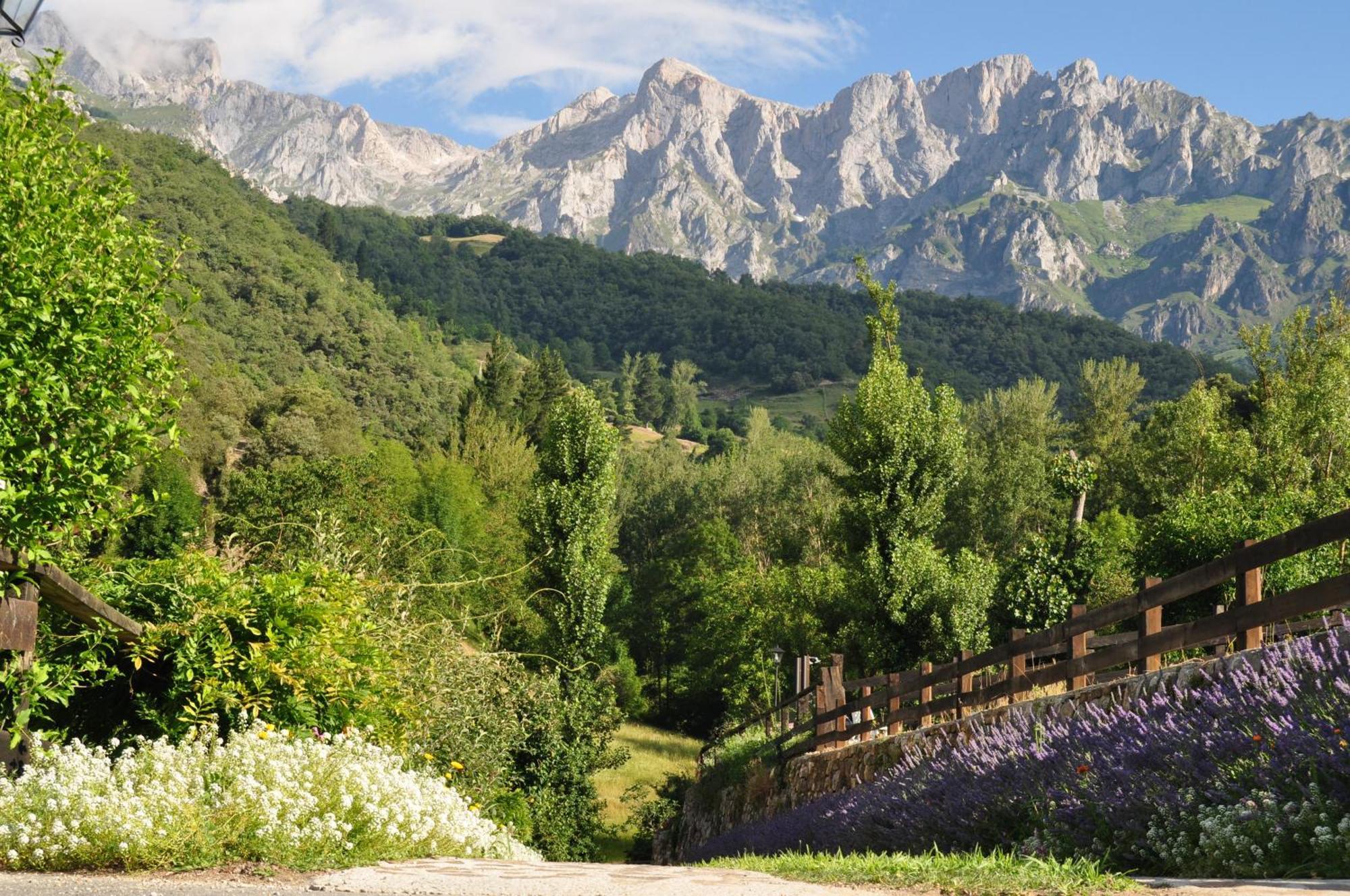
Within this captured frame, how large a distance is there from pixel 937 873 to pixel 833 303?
188767 millimetres

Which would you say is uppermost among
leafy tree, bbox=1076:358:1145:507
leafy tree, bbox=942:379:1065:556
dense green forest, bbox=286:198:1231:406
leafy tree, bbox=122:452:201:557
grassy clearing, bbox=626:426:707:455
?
dense green forest, bbox=286:198:1231:406

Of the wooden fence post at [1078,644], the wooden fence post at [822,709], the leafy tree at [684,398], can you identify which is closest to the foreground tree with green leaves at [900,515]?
the wooden fence post at [822,709]

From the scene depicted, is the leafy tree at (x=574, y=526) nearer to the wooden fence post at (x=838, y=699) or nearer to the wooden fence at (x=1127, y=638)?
the wooden fence post at (x=838, y=699)

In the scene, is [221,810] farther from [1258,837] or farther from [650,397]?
[650,397]

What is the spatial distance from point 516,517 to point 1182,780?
4752 cm

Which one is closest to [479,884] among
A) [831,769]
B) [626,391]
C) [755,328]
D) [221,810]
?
[221,810]

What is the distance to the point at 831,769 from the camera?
13.0 metres

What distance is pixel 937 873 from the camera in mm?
5418

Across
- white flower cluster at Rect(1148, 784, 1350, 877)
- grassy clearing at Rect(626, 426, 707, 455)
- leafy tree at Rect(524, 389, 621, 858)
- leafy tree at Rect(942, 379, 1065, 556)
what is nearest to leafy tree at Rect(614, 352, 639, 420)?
grassy clearing at Rect(626, 426, 707, 455)

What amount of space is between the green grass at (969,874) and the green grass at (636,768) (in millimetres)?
22537

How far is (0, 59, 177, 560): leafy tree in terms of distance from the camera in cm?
734

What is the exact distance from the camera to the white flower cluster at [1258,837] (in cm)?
485

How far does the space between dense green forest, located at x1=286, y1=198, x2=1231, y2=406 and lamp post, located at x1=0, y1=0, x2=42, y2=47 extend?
135160mm

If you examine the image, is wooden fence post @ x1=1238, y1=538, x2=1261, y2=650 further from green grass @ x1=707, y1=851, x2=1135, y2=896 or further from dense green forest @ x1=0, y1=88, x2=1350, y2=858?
dense green forest @ x1=0, y1=88, x2=1350, y2=858
